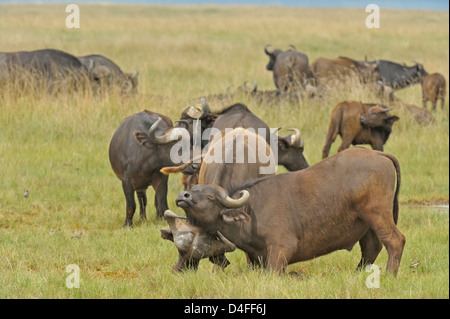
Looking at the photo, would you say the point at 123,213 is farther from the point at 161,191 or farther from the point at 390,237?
the point at 390,237

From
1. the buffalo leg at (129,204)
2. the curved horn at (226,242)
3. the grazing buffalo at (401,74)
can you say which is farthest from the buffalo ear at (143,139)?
the grazing buffalo at (401,74)

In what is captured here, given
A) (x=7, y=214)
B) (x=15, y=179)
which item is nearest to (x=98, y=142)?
(x=15, y=179)

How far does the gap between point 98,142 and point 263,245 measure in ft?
24.9

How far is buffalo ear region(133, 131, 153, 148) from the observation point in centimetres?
899

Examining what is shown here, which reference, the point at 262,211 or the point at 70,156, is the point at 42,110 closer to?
the point at 70,156

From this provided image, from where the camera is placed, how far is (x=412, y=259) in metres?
7.72

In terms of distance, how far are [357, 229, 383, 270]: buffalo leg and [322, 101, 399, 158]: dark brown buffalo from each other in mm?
5814

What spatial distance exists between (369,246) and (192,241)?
1740 millimetres

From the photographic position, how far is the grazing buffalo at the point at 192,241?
6184 mm

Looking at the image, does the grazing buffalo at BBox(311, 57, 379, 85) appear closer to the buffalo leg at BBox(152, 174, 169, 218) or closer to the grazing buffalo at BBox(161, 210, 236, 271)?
the buffalo leg at BBox(152, 174, 169, 218)

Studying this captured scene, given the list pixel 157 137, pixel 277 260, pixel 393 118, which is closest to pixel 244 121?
pixel 157 137

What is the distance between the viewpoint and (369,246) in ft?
22.7

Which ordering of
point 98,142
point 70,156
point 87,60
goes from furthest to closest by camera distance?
1. point 87,60
2. point 98,142
3. point 70,156

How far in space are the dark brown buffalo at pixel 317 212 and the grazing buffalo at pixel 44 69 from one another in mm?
10401
